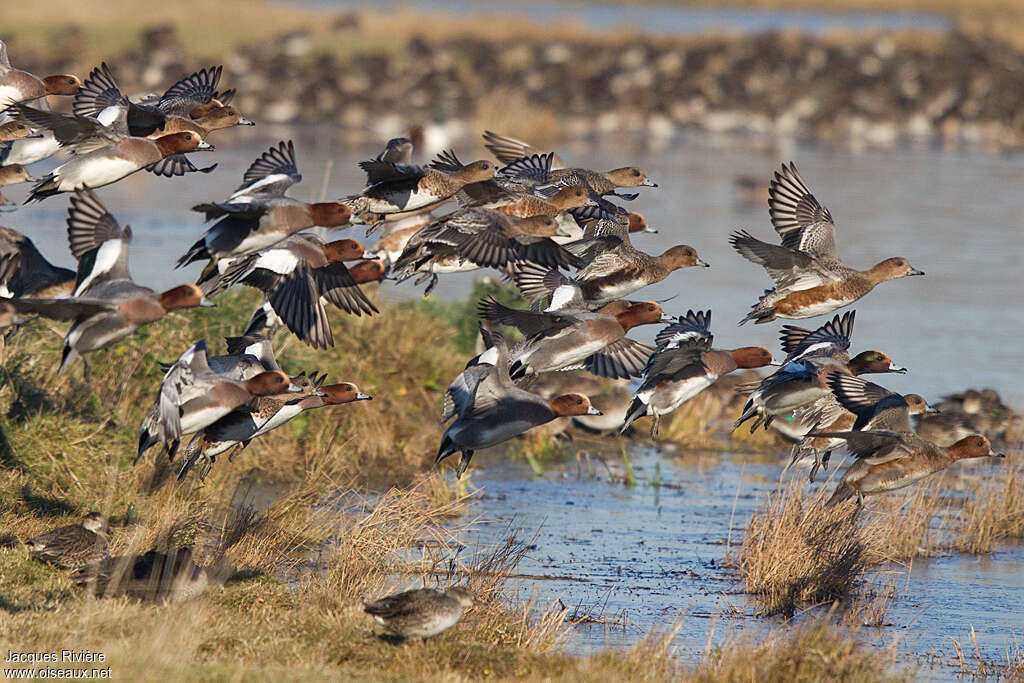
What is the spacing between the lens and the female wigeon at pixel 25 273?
22.9 ft

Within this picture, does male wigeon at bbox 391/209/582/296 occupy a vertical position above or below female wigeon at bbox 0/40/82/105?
below

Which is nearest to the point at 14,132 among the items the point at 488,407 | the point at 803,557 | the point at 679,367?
the point at 488,407

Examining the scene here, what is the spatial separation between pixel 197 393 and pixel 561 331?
5.32 feet

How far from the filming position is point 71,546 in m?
7.13

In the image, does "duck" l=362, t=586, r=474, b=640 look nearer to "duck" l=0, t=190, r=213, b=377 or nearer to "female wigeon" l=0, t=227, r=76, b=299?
"duck" l=0, t=190, r=213, b=377

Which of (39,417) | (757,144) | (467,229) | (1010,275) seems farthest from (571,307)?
(757,144)

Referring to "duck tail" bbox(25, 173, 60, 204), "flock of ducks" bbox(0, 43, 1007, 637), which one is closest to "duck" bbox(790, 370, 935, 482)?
"flock of ducks" bbox(0, 43, 1007, 637)

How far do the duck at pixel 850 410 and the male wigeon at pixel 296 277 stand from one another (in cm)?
217

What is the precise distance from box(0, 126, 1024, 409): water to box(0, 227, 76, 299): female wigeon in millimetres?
4268

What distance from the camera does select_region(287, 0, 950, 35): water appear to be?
169 feet

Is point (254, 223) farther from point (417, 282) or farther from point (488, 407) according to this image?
point (488, 407)

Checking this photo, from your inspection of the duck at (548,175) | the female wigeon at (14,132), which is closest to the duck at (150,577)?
the female wigeon at (14,132)

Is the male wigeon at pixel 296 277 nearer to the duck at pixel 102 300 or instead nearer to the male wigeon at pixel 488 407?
the duck at pixel 102 300

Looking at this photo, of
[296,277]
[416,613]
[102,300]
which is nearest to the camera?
[102,300]
